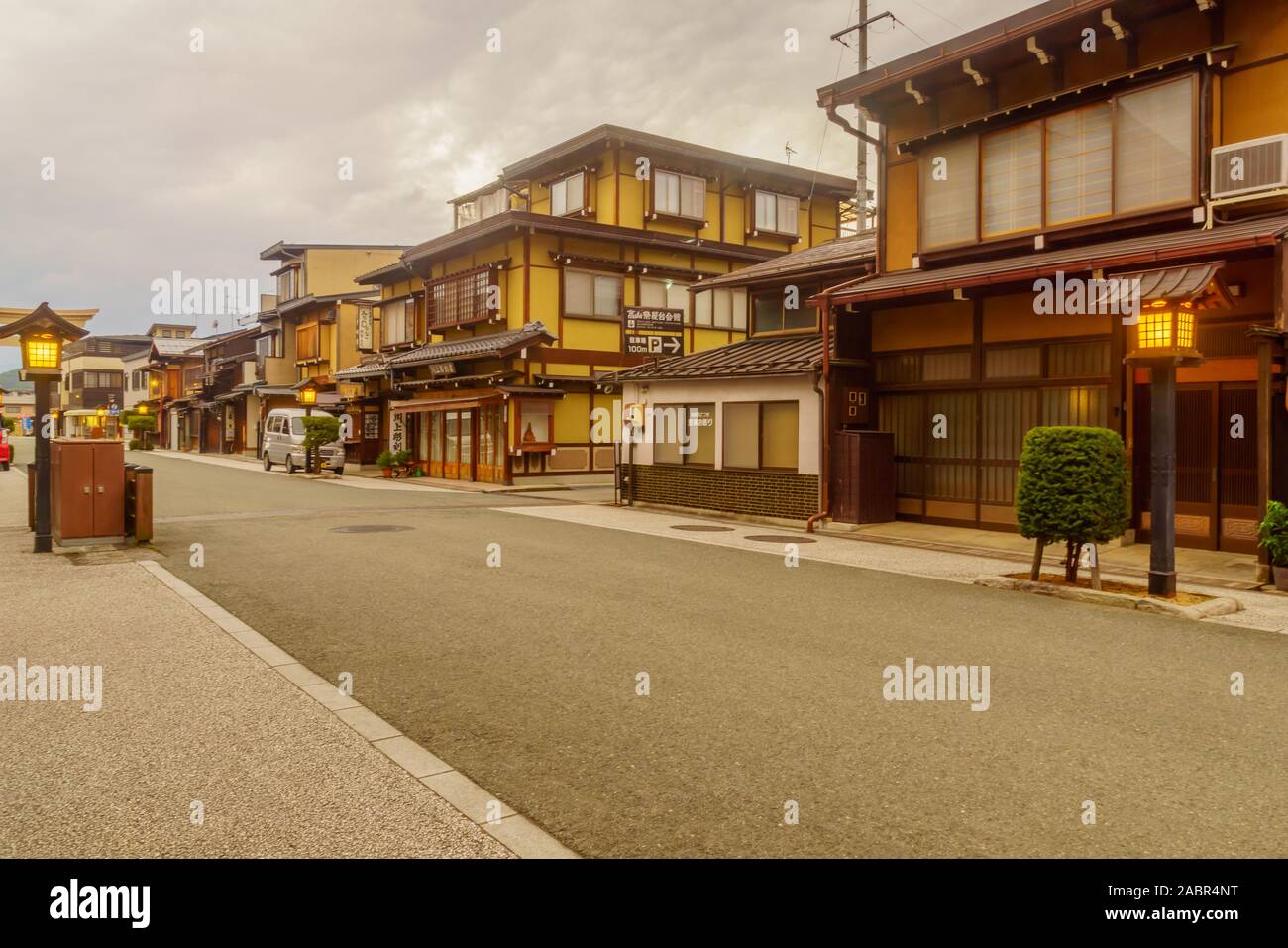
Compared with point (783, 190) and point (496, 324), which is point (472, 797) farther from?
point (783, 190)

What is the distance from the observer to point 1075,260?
1259cm

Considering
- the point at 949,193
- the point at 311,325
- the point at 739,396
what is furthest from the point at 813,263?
the point at 311,325

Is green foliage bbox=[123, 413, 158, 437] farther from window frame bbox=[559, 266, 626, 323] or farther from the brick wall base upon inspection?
the brick wall base

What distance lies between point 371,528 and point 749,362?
8.72m

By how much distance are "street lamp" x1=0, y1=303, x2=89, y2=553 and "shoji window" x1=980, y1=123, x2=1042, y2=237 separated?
15.1 m

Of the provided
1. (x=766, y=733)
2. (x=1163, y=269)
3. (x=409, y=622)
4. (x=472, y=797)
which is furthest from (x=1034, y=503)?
(x=472, y=797)

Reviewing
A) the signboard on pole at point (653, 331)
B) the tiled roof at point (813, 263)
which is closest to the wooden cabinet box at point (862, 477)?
the tiled roof at point (813, 263)

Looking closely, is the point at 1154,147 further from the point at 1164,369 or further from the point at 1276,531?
the point at 1276,531

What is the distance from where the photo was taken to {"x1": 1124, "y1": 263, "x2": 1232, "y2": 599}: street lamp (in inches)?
372

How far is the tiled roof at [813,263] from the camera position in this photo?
18.7 meters

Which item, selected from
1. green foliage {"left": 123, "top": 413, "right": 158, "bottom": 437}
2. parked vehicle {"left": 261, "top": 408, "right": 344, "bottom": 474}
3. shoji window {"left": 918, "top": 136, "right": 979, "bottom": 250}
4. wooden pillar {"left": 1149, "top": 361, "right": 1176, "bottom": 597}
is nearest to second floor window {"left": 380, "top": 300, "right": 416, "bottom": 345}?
parked vehicle {"left": 261, "top": 408, "right": 344, "bottom": 474}

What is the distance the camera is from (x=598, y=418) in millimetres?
30875

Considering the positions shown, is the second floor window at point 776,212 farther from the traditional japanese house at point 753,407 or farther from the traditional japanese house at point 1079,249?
the traditional japanese house at point 1079,249

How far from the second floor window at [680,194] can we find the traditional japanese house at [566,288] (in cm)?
5
